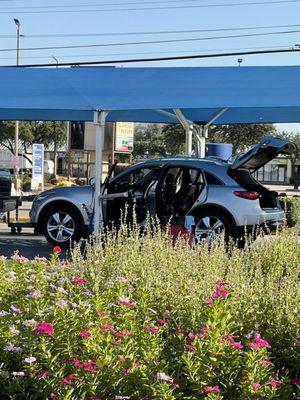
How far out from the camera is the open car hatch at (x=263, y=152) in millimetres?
9586

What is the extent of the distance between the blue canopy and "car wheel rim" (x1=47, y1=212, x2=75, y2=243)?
2321 mm

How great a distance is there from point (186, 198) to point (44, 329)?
27.1 feet

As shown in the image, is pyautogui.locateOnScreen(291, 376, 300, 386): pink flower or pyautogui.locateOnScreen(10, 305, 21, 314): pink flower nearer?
pyautogui.locateOnScreen(291, 376, 300, 386): pink flower

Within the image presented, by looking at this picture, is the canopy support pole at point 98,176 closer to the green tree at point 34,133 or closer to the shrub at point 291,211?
the shrub at point 291,211

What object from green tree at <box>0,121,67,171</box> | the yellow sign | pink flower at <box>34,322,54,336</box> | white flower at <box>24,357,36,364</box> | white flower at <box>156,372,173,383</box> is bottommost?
white flower at <box>156,372,173,383</box>

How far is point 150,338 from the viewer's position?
118 inches

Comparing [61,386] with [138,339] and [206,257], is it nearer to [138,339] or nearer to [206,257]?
[138,339]

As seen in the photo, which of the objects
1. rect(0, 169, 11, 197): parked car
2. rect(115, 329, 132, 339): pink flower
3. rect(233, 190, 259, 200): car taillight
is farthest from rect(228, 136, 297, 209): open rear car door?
rect(115, 329, 132, 339): pink flower

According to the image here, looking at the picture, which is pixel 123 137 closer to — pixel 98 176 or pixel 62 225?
pixel 62 225

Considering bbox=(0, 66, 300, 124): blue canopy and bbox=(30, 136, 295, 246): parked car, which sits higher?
bbox=(0, 66, 300, 124): blue canopy

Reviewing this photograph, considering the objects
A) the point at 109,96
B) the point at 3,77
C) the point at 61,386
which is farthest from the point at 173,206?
the point at 61,386

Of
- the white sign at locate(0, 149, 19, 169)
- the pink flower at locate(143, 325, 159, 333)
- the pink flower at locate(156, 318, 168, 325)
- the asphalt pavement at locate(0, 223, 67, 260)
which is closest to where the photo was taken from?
the pink flower at locate(143, 325, 159, 333)

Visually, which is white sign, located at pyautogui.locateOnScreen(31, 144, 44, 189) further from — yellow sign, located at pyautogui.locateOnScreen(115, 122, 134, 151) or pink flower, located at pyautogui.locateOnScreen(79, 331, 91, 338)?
yellow sign, located at pyautogui.locateOnScreen(115, 122, 134, 151)

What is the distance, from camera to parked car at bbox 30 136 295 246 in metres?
10.4
